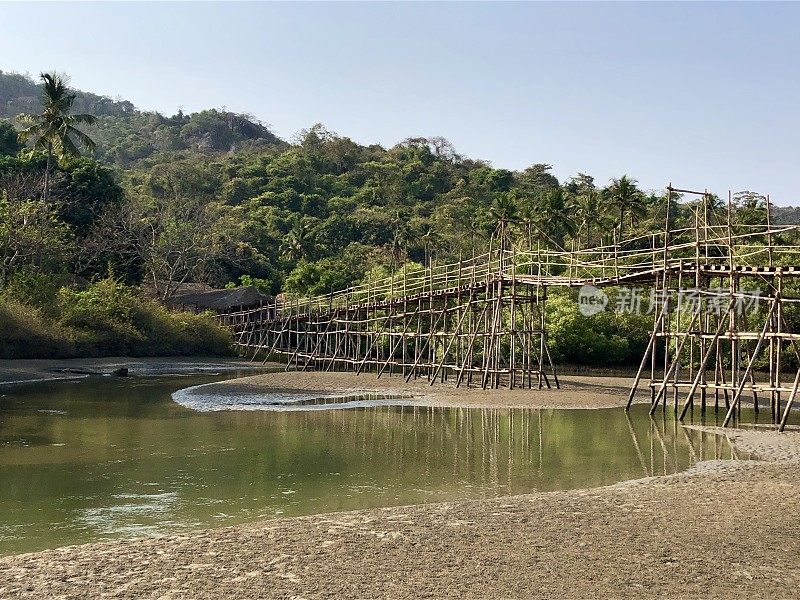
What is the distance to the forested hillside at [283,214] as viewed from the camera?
47156 millimetres

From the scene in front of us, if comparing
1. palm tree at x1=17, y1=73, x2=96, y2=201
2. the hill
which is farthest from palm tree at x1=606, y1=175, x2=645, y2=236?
the hill

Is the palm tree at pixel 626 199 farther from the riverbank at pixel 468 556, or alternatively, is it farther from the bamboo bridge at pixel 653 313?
the riverbank at pixel 468 556

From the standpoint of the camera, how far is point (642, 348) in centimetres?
4581

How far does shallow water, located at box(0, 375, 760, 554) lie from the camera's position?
11578mm

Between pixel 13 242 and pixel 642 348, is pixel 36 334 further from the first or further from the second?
pixel 642 348

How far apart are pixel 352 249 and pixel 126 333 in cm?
2772

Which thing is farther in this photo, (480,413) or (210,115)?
(210,115)

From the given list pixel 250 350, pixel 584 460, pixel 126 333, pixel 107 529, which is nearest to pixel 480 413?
pixel 584 460

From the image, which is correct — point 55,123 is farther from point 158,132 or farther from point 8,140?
point 158,132

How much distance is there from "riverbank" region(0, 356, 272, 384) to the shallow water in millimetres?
8257

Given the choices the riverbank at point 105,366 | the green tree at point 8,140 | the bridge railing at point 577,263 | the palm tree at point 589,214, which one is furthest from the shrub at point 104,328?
the palm tree at point 589,214

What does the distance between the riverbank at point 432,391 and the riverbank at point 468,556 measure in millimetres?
13998

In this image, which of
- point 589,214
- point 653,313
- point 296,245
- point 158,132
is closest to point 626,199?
point 589,214

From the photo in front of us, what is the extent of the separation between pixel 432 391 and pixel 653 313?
15.0m
